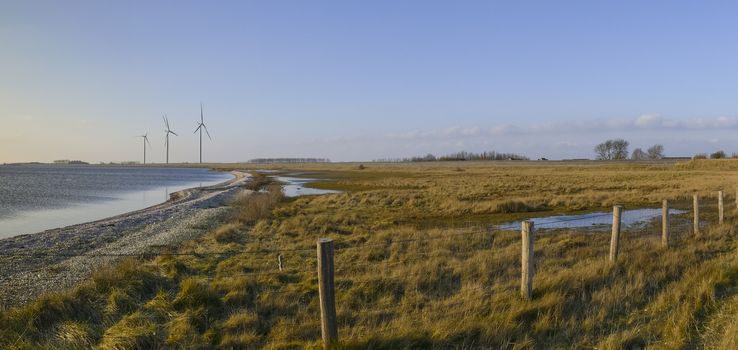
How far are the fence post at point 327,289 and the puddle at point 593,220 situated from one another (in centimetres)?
1586

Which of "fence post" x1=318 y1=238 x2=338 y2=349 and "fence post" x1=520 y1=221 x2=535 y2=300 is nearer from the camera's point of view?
"fence post" x1=318 y1=238 x2=338 y2=349

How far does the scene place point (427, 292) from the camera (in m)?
9.90

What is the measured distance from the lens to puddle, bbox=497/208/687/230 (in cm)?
2162

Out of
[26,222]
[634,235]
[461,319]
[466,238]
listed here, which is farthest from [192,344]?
[26,222]

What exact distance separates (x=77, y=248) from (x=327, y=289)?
15.5 m

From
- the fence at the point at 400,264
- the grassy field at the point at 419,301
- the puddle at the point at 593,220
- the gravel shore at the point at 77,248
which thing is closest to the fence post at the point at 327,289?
the fence at the point at 400,264

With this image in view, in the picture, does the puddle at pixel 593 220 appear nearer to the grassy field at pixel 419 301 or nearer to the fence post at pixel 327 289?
the grassy field at pixel 419 301

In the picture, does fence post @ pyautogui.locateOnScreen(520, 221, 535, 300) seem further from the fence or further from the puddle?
the puddle

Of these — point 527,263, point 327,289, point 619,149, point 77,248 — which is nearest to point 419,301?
point 527,263

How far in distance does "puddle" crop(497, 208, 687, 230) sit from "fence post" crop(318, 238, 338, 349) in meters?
15.9

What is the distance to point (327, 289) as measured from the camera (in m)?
6.50

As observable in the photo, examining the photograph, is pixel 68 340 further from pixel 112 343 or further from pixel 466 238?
pixel 466 238

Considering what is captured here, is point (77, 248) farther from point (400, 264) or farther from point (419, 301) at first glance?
point (419, 301)

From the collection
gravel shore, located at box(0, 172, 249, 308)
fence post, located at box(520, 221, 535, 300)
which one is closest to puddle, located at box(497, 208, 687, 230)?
fence post, located at box(520, 221, 535, 300)
